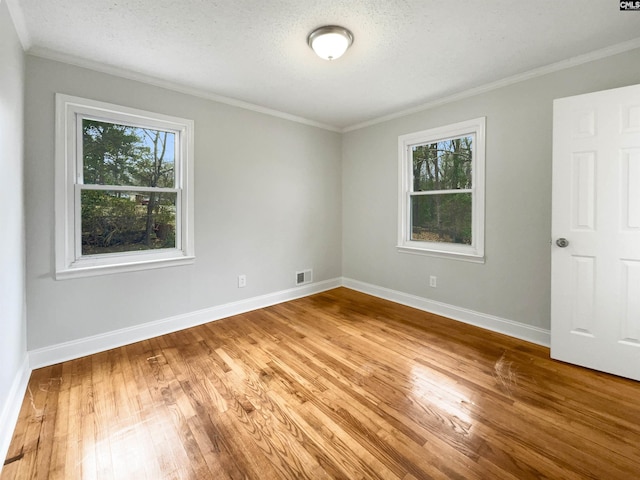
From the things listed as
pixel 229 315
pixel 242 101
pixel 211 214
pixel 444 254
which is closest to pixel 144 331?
pixel 229 315

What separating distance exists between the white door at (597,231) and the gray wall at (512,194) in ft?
1.01

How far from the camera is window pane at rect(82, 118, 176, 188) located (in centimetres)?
253

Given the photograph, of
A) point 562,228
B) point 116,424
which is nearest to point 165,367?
point 116,424

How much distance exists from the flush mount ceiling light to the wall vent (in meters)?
2.71

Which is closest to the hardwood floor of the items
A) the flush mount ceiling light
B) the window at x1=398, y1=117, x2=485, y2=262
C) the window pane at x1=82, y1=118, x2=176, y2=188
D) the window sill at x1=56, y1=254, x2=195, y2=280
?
the window sill at x1=56, y1=254, x2=195, y2=280

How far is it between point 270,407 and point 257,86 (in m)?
2.87

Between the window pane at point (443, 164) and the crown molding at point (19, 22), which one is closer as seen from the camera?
the crown molding at point (19, 22)

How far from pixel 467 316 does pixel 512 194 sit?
136 centimetres

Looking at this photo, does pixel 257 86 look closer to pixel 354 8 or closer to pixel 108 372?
pixel 354 8

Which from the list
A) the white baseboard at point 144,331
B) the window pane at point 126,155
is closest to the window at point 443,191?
the white baseboard at point 144,331

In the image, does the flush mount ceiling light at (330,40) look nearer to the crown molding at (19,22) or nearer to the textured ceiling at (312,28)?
the textured ceiling at (312,28)

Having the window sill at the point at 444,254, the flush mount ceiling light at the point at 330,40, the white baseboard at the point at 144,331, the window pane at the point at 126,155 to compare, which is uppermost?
the flush mount ceiling light at the point at 330,40

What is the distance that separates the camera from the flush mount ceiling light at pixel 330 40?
2.00 metres

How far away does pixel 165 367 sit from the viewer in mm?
2297
